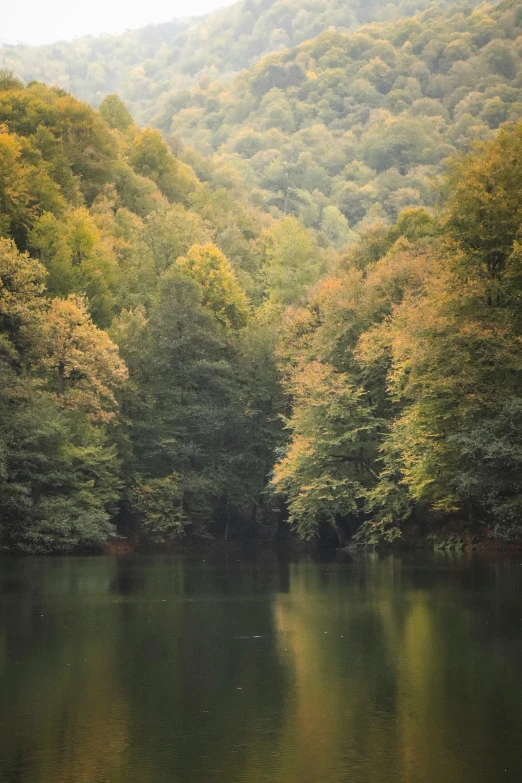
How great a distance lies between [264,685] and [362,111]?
12218cm

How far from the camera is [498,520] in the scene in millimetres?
35781

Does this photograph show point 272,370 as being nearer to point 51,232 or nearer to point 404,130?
point 51,232

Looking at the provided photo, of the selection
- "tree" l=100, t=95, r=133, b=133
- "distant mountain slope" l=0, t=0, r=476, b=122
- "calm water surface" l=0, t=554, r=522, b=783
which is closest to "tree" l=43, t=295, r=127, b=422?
"calm water surface" l=0, t=554, r=522, b=783

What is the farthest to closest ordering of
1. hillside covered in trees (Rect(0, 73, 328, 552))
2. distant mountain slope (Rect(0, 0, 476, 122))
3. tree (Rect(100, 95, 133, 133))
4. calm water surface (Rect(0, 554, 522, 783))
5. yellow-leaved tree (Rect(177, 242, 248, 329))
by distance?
distant mountain slope (Rect(0, 0, 476, 122)) → tree (Rect(100, 95, 133, 133)) → yellow-leaved tree (Rect(177, 242, 248, 329)) → hillside covered in trees (Rect(0, 73, 328, 552)) → calm water surface (Rect(0, 554, 522, 783))

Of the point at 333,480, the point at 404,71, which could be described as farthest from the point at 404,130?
the point at 333,480

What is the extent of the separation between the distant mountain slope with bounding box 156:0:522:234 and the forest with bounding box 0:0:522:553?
5.61m

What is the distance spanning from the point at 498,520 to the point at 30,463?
20261 mm

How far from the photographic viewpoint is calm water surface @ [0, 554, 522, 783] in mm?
10188

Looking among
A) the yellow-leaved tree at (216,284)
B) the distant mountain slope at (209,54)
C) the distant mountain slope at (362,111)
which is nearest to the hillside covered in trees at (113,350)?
the yellow-leaved tree at (216,284)

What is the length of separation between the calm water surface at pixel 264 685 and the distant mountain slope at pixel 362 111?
78610mm

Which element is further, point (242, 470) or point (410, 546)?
point (242, 470)

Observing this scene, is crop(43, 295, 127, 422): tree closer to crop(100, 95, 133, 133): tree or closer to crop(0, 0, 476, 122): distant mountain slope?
crop(100, 95, 133, 133): tree

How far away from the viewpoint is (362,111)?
5039 inches

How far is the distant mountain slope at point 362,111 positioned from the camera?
106 metres
